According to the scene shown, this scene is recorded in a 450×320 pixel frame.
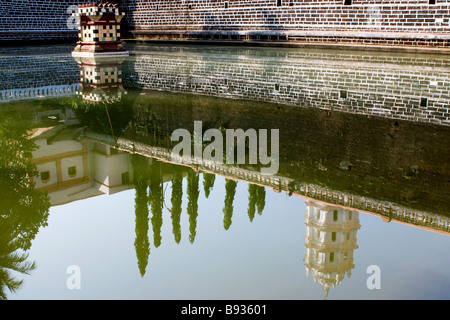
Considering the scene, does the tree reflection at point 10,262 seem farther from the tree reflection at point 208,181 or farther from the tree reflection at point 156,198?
the tree reflection at point 208,181

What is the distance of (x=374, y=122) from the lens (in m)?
5.68

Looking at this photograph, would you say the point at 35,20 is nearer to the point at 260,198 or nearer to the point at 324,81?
the point at 324,81

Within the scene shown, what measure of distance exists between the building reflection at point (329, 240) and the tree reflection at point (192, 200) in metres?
0.66

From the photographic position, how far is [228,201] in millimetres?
3795

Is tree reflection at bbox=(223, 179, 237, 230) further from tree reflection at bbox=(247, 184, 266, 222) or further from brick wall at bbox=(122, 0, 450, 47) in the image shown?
brick wall at bbox=(122, 0, 450, 47)

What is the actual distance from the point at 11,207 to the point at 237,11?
17.3 meters

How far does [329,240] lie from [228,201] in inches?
31.6

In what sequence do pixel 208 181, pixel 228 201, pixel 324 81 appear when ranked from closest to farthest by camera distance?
pixel 228 201
pixel 208 181
pixel 324 81

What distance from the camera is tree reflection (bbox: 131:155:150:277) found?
2.89 meters

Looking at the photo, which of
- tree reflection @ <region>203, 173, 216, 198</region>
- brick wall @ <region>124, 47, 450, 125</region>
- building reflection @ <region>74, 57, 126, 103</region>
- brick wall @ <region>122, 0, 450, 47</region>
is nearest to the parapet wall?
brick wall @ <region>122, 0, 450, 47</region>

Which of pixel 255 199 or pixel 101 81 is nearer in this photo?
→ pixel 255 199

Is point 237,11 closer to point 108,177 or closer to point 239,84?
point 239,84

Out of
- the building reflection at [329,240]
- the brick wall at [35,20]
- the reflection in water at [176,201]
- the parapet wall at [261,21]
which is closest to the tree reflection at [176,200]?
the reflection in water at [176,201]

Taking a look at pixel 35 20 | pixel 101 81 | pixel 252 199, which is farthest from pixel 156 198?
pixel 35 20
